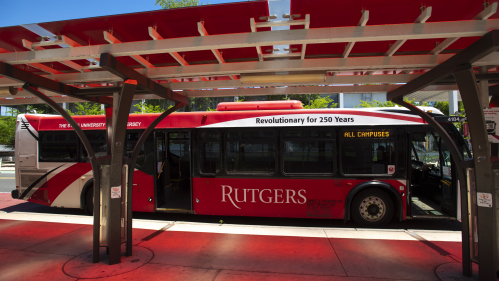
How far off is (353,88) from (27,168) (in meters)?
8.49

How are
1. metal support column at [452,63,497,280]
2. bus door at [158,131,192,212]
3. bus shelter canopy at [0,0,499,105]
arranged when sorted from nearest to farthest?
bus shelter canopy at [0,0,499,105] → metal support column at [452,63,497,280] → bus door at [158,131,192,212]

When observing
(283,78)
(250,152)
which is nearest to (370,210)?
(250,152)

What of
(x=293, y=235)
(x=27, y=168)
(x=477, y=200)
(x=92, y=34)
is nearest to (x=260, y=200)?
(x=293, y=235)

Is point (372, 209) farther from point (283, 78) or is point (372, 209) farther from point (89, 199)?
point (89, 199)

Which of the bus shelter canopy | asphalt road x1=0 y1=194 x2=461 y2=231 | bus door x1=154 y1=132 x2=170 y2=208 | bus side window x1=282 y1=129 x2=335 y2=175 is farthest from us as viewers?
bus door x1=154 y1=132 x2=170 y2=208

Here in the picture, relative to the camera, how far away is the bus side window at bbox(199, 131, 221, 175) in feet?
21.7

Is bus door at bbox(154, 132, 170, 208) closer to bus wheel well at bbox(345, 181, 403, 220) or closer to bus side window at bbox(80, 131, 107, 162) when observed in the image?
bus side window at bbox(80, 131, 107, 162)

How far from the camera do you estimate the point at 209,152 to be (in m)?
6.64

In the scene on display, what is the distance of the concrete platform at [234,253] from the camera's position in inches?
153

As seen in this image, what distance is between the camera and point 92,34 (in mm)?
3758

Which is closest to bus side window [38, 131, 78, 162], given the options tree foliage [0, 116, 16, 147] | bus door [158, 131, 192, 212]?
bus door [158, 131, 192, 212]

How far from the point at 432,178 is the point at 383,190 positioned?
1478 millimetres

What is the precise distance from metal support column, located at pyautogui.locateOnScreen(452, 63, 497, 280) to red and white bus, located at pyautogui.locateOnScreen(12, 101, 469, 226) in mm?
Answer: 2553

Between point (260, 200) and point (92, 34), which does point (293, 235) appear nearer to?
point (260, 200)
